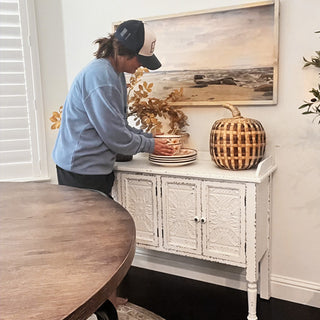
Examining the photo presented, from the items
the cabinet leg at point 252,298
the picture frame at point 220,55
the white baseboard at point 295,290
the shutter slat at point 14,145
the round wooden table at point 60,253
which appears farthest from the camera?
the shutter slat at point 14,145

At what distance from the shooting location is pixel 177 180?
2.16 m

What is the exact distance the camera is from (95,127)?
2012mm

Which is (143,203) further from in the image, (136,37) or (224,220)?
(136,37)

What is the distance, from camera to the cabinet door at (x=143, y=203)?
2.26 metres

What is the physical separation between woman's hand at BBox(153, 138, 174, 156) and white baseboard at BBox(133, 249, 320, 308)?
86 cm

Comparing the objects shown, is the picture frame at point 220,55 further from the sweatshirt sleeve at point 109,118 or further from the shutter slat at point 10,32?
the shutter slat at point 10,32

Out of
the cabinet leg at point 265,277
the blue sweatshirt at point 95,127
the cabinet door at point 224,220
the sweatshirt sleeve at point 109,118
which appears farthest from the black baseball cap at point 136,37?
the cabinet leg at point 265,277

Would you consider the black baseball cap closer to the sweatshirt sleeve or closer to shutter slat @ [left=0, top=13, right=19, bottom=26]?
the sweatshirt sleeve

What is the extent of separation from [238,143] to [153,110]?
615 millimetres

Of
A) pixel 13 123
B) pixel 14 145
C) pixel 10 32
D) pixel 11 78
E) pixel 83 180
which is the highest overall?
pixel 10 32

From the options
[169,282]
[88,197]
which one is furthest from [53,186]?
[169,282]

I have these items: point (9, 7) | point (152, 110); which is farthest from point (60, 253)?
point (9, 7)

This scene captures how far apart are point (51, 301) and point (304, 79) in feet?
6.15

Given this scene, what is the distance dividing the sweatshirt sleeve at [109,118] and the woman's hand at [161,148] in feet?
0.51
